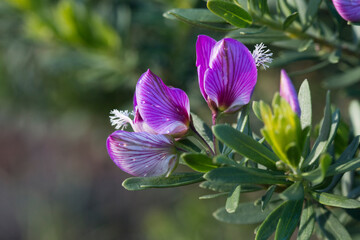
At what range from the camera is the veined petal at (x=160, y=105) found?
538mm

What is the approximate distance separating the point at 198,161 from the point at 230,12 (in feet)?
0.67

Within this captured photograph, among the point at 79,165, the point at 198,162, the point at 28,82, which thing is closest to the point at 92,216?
the point at 79,165

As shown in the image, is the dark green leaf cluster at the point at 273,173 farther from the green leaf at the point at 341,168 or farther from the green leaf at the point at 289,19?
the green leaf at the point at 289,19

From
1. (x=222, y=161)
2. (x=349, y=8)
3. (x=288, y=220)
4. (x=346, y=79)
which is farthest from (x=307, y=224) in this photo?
(x=346, y=79)

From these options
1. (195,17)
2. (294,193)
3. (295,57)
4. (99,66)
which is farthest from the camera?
(99,66)

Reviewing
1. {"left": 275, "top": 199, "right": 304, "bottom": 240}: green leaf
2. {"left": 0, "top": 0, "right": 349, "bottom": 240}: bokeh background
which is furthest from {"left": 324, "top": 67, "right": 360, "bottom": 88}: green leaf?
{"left": 275, "top": 199, "right": 304, "bottom": 240}: green leaf

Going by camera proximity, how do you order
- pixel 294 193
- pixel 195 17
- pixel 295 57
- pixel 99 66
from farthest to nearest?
pixel 99 66, pixel 295 57, pixel 195 17, pixel 294 193

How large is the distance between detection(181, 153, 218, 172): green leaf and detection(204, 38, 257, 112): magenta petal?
8 centimetres

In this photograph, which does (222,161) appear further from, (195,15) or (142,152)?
(195,15)

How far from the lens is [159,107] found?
21.5 inches

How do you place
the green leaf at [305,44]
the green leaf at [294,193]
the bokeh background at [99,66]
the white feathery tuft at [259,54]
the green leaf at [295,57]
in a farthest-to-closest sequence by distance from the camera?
the bokeh background at [99,66], the green leaf at [295,57], the green leaf at [305,44], the white feathery tuft at [259,54], the green leaf at [294,193]

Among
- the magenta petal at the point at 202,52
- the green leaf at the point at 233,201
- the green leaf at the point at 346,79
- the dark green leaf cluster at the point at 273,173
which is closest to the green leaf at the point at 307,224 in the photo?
the dark green leaf cluster at the point at 273,173

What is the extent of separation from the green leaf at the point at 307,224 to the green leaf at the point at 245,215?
0.10 m

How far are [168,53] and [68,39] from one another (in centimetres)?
30
